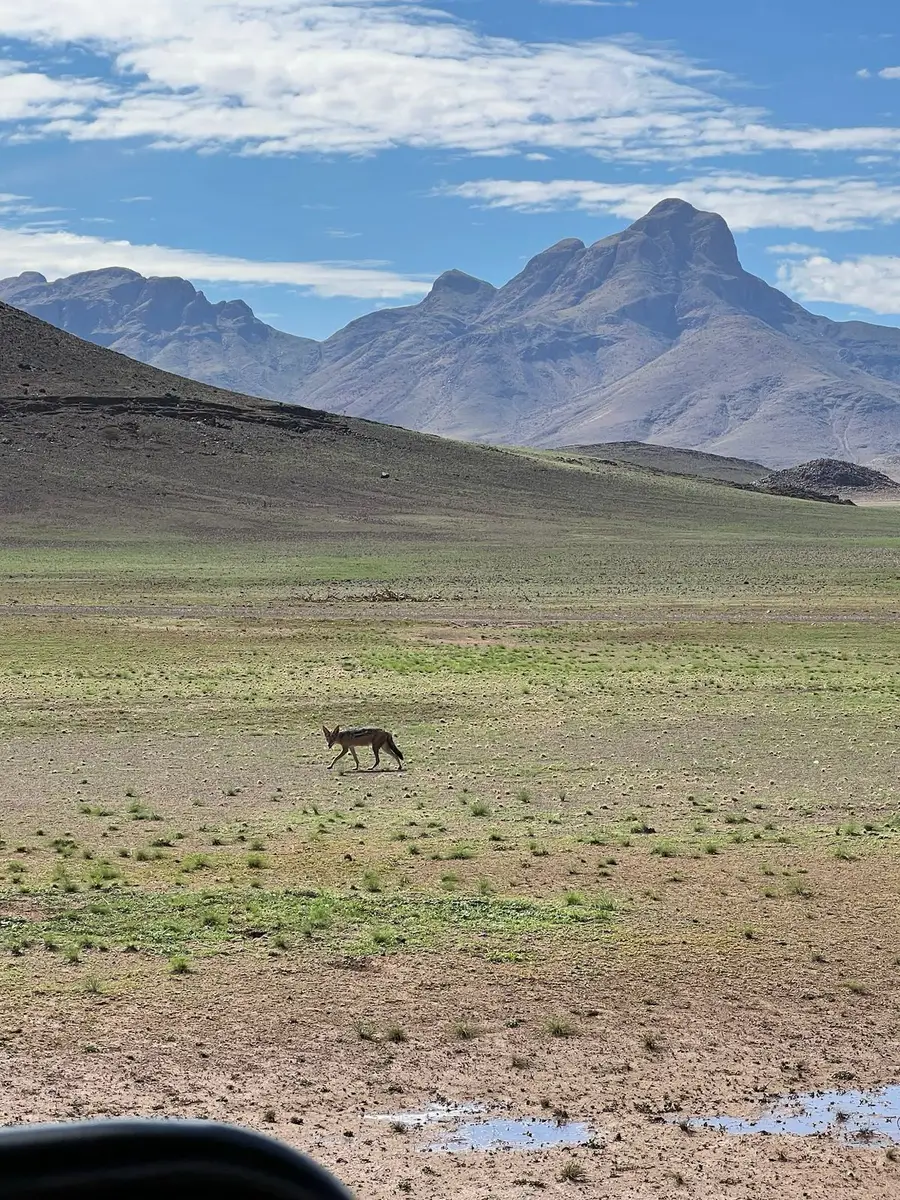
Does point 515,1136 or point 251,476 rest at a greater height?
point 251,476

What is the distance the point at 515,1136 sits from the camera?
9.15 meters

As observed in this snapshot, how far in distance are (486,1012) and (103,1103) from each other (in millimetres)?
3313

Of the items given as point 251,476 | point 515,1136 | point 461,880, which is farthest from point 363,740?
point 251,476

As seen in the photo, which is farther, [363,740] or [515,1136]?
[363,740]

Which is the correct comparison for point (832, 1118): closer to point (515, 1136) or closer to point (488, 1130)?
point (515, 1136)

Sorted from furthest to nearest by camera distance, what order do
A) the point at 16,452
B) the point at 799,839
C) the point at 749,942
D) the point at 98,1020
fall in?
the point at 16,452 → the point at 799,839 → the point at 749,942 → the point at 98,1020

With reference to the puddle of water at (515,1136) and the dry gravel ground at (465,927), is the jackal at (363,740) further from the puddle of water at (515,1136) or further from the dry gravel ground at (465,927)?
the puddle of water at (515,1136)

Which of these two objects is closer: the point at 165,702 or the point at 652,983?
the point at 652,983

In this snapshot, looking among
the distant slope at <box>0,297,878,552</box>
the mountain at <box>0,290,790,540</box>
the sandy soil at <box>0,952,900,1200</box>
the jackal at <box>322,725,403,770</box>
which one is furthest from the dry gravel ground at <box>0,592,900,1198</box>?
the mountain at <box>0,290,790,540</box>

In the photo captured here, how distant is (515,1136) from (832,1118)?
6.72 feet

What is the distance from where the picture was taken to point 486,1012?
11562 mm

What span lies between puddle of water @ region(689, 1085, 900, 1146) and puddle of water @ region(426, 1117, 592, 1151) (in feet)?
2.55

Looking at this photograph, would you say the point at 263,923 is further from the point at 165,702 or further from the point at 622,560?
the point at 622,560

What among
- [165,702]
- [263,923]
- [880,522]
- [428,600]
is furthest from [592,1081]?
[880,522]
